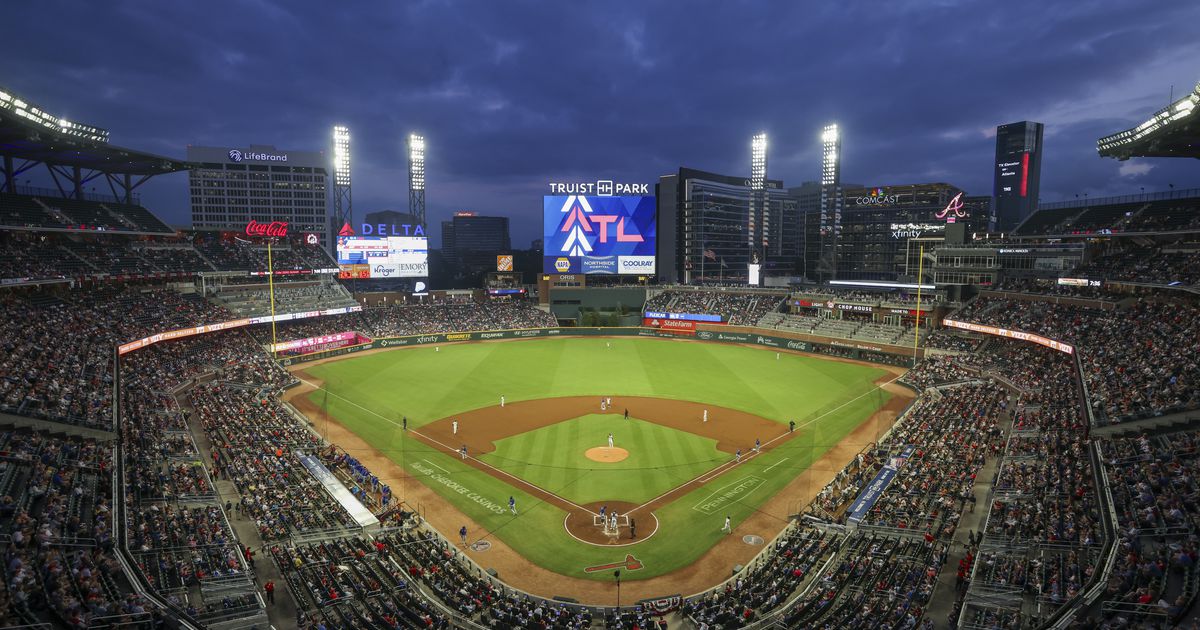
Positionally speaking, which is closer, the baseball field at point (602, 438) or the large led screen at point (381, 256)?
the baseball field at point (602, 438)

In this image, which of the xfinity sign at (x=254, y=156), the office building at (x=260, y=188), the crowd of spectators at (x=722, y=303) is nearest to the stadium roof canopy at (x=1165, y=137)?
the crowd of spectators at (x=722, y=303)

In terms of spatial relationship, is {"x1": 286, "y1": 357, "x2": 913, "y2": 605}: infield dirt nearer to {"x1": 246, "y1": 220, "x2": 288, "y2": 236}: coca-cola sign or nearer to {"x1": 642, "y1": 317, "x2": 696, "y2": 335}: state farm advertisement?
{"x1": 246, "y1": 220, "x2": 288, "y2": 236}: coca-cola sign

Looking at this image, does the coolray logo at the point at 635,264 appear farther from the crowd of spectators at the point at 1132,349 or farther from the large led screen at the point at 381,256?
the crowd of spectators at the point at 1132,349

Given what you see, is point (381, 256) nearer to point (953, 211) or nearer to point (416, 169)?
point (416, 169)

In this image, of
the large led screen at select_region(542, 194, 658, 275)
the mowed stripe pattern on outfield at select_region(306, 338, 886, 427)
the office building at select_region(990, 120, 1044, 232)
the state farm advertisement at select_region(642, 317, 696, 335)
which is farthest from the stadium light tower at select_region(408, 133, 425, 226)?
the office building at select_region(990, 120, 1044, 232)

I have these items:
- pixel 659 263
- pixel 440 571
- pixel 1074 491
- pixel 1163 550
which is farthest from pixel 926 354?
pixel 659 263

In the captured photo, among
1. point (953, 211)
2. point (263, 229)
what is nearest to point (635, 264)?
point (953, 211)
